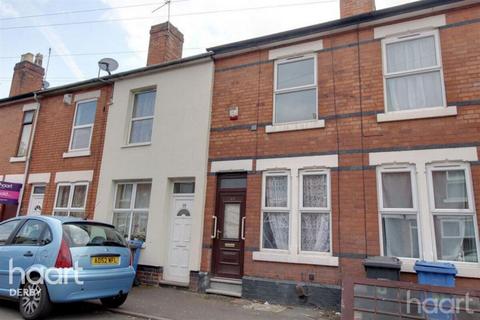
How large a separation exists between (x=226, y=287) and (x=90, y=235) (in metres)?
3.45

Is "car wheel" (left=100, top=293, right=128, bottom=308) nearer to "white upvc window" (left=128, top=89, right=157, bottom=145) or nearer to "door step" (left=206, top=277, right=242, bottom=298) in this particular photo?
"door step" (left=206, top=277, right=242, bottom=298)

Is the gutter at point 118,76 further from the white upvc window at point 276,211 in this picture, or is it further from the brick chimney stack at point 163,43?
the white upvc window at point 276,211

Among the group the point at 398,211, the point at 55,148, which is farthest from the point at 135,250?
the point at 398,211

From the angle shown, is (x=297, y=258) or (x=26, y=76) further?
(x=26, y=76)

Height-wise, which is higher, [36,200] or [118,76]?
[118,76]

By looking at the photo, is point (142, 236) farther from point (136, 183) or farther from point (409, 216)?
point (409, 216)

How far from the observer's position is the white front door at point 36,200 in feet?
37.2

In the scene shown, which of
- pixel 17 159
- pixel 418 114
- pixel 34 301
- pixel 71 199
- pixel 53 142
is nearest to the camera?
pixel 34 301

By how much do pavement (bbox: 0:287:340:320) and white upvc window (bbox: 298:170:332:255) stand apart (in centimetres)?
125

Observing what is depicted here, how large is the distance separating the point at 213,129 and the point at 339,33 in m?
3.74

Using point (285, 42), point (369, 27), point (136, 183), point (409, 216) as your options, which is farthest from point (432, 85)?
point (136, 183)

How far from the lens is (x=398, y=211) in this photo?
21.6ft

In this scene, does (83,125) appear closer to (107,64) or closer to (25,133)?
(107,64)

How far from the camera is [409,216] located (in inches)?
257
